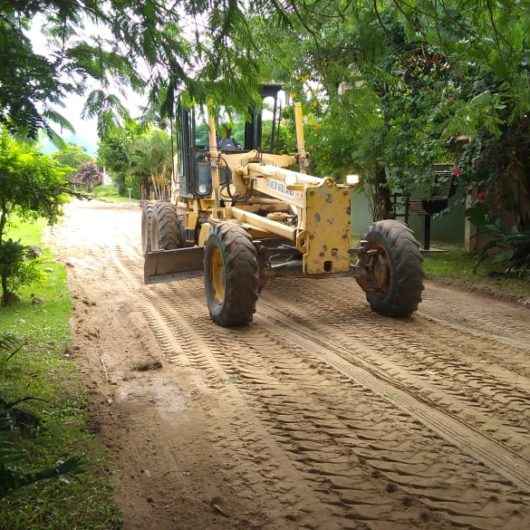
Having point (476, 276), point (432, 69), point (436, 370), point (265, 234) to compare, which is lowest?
point (436, 370)

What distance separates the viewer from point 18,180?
302 inches

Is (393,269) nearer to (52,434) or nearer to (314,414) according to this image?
(314,414)

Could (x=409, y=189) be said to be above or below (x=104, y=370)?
above

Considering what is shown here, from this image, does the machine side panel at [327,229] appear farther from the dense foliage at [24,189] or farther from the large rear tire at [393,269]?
the dense foliage at [24,189]

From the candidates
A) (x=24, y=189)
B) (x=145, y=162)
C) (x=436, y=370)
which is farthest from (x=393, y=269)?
(x=145, y=162)

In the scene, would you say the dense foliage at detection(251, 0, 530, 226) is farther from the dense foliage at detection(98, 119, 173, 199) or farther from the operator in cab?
the dense foliage at detection(98, 119, 173, 199)

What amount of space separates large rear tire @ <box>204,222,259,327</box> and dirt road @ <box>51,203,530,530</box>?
0.60ft

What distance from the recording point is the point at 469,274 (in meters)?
11.6

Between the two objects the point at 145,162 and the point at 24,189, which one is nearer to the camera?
the point at 24,189

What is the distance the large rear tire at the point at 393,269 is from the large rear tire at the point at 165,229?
378 centimetres

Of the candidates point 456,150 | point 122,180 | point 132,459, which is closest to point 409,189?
point 456,150

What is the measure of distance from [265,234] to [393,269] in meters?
2.19

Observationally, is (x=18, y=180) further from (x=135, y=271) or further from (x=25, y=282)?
(x=135, y=271)

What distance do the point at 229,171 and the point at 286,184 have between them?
1.90 m
